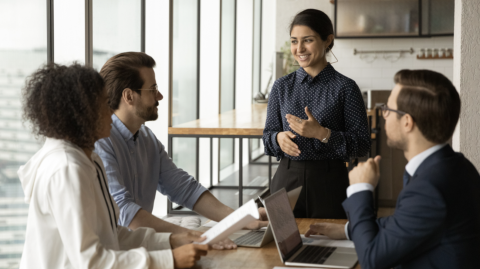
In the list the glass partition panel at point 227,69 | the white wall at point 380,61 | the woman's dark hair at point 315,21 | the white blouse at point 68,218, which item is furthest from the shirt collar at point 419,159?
the white wall at point 380,61

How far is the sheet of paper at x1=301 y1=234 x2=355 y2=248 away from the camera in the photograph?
1630mm

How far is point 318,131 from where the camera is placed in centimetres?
209

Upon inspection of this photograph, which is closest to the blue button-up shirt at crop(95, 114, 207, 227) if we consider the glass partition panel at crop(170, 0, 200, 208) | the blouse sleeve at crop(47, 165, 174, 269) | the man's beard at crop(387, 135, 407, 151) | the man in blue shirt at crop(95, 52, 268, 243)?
the man in blue shirt at crop(95, 52, 268, 243)

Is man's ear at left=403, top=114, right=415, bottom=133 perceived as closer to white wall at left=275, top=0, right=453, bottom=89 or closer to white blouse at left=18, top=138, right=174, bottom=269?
white blouse at left=18, top=138, right=174, bottom=269

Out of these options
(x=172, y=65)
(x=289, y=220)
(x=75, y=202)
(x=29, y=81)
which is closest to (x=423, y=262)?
(x=289, y=220)

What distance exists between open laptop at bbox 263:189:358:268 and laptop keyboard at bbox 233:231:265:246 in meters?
0.14

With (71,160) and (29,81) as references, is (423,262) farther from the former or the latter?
(29,81)

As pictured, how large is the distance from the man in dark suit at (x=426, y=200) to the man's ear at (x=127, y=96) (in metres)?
1.02

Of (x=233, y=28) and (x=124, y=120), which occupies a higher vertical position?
(x=233, y=28)

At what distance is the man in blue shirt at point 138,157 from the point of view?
1839mm

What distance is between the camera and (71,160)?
129cm

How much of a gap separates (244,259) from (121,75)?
891 millimetres

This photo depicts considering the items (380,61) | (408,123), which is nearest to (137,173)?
(408,123)

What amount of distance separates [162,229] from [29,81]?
0.72 m
